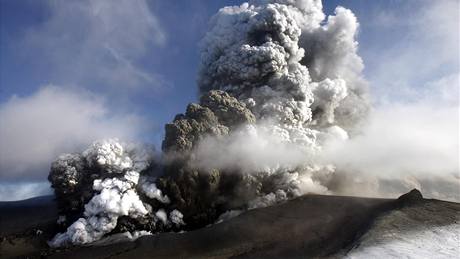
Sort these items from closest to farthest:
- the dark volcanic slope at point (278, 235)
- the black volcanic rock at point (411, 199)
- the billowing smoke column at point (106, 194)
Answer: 1. the dark volcanic slope at point (278, 235)
2. the black volcanic rock at point (411, 199)
3. the billowing smoke column at point (106, 194)

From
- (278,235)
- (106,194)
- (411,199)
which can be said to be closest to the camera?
(278,235)

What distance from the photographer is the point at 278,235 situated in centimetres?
2992

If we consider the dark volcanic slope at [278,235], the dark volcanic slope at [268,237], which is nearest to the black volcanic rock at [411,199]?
the dark volcanic slope at [278,235]

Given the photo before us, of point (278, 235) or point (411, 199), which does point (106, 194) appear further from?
point (411, 199)

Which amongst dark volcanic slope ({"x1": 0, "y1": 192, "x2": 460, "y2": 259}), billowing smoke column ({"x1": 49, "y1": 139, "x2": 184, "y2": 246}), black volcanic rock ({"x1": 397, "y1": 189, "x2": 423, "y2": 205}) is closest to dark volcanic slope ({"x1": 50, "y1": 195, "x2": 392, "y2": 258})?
dark volcanic slope ({"x1": 0, "y1": 192, "x2": 460, "y2": 259})

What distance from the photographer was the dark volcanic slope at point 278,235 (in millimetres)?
27434

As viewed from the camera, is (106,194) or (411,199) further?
(106,194)

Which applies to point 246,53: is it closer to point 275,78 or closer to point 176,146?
point 275,78

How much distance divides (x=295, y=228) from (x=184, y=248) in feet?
25.9

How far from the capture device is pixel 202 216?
123 ft

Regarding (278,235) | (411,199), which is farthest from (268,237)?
(411,199)

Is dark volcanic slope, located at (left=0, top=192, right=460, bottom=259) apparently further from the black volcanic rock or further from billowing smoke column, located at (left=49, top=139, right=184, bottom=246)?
billowing smoke column, located at (left=49, top=139, right=184, bottom=246)

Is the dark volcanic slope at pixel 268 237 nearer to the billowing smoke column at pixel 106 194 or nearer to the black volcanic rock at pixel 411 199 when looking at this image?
the black volcanic rock at pixel 411 199

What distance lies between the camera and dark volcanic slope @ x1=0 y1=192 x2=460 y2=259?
27.4 meters
